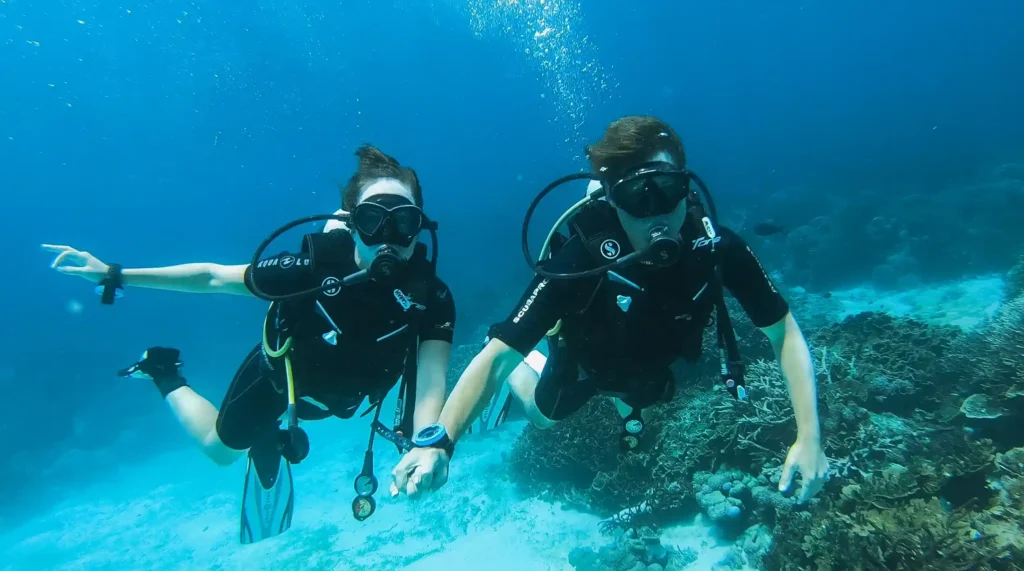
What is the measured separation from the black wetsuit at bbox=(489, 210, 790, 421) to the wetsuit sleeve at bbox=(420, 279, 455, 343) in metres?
0.94

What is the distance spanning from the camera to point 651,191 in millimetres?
2693

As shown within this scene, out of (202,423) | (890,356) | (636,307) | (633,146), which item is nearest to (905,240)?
(890,356)

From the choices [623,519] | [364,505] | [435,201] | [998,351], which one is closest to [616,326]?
[364,505]

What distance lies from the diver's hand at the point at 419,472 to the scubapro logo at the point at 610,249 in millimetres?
1379

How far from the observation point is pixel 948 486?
5.00 metres

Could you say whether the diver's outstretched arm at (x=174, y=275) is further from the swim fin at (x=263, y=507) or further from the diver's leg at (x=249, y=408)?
the swim fin at (x=263, y=507)

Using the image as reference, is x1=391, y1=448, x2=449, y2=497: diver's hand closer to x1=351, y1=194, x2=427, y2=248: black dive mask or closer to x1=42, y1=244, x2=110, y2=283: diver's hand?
x1=351, y1=194, x2=427, y2=248: black dive mask

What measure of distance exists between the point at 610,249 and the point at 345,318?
2.10 metres

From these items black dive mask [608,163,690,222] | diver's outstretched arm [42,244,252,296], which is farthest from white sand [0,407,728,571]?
black dive mask [608,163,690,222]

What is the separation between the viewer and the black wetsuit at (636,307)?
9.33ft

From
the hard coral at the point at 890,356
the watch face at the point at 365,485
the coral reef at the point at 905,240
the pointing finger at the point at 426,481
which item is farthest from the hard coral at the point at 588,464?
the coral reef at the point at 905,240

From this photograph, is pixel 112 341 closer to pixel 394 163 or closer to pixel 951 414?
pixel 394 163

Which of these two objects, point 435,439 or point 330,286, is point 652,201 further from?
point 330,286

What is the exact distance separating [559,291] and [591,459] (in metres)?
6.37
